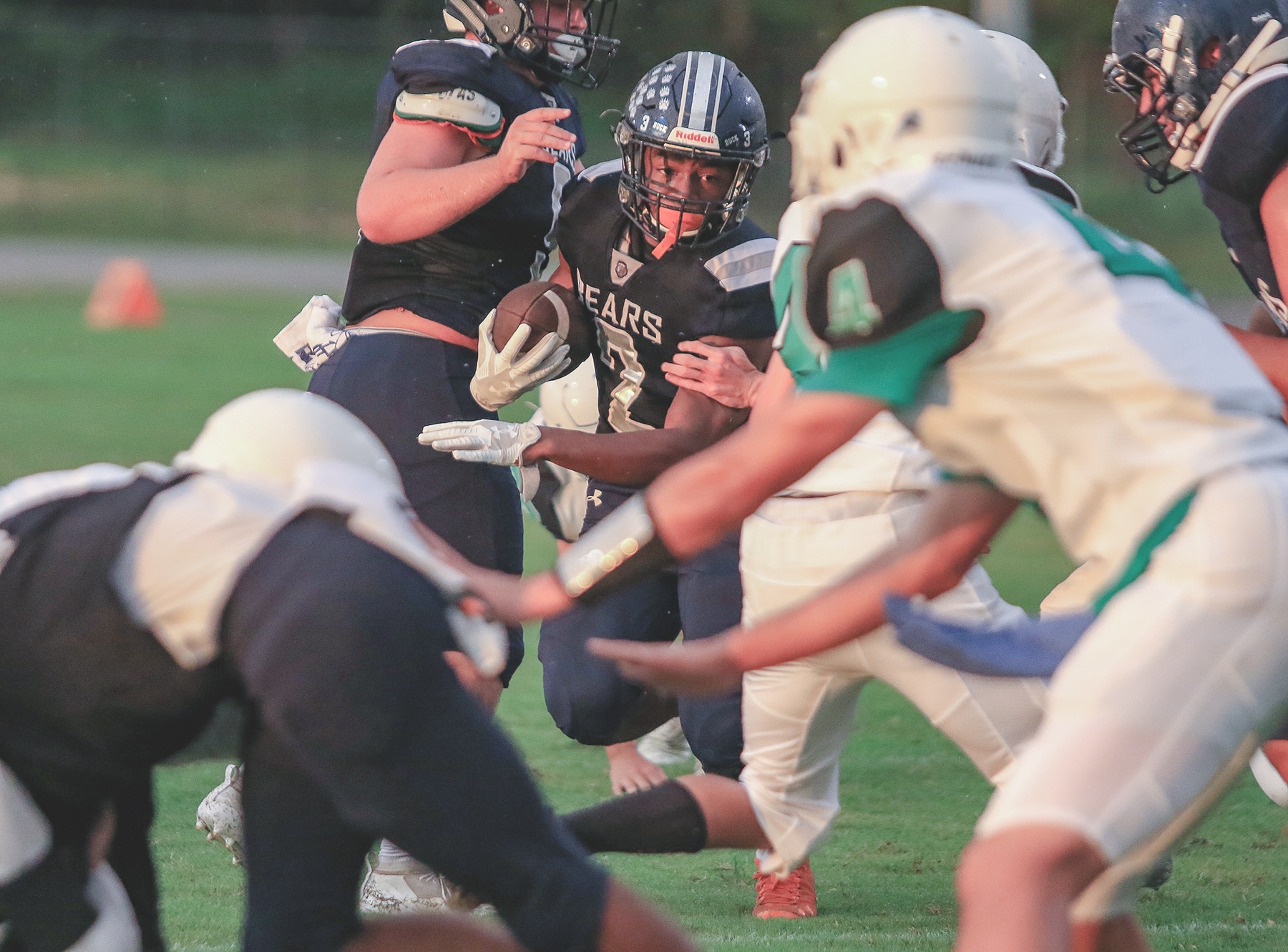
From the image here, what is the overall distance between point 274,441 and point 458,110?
6.54 feet

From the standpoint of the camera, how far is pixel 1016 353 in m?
2.29

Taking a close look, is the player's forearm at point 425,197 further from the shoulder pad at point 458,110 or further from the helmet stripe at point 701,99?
the helmet stripe at point 701,99

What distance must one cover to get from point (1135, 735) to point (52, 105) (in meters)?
26.2

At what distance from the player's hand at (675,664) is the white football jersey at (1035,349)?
423 mm

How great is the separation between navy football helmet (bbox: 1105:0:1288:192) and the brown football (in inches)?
55.5

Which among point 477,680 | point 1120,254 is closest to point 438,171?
point 477,680

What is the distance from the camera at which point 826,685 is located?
3443 millimetres

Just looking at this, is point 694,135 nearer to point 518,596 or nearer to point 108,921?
point 518,596

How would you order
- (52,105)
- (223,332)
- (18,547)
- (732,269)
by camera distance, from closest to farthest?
1. (18,547)
2. (732,269)
3. (223,332)
4. (52,105)

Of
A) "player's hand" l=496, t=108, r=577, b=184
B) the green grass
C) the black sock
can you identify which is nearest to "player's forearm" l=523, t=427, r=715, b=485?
"player's hand" l=496, t=108, r=577, b=184

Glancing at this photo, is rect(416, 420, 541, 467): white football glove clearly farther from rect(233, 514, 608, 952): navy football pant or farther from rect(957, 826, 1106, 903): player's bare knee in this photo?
rect(957, 826, 1106, 903): player's bare knee

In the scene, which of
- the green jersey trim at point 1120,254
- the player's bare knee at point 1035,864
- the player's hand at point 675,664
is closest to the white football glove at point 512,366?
the player's hand at point 675,664

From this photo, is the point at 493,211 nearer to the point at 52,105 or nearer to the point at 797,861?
the point at 797,861

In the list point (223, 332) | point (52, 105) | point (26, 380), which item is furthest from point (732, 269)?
point (52, 105)
